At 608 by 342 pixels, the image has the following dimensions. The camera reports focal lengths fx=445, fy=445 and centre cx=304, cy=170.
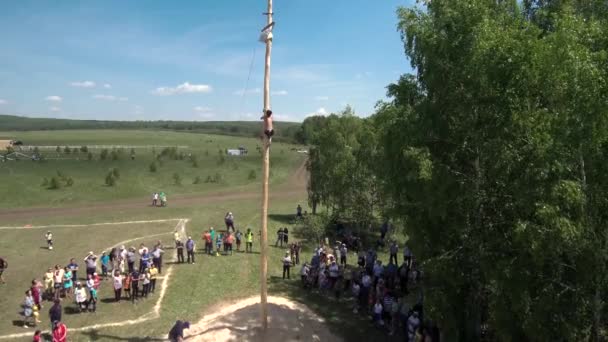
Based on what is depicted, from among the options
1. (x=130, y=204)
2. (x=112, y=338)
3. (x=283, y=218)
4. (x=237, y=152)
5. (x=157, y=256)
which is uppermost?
(x=237, y=152)

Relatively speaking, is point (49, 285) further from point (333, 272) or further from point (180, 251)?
point (333, 272)

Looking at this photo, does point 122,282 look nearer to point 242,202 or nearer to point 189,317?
point 189,317

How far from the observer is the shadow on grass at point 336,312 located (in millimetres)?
17781

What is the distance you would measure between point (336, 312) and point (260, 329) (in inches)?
217

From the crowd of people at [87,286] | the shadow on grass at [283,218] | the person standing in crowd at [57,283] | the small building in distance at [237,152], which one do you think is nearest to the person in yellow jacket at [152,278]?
the crowd of people at [87,286]

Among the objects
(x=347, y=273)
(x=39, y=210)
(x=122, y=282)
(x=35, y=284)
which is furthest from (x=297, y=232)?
(x=39, y=210)

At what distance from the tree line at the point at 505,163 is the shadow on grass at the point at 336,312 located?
3.85 m

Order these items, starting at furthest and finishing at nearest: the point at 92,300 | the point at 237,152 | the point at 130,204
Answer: the point at 237,152 < the point at 130,204 < the point at 92,300

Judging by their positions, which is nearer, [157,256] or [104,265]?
[104,265]

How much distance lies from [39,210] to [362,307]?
33.7 meters

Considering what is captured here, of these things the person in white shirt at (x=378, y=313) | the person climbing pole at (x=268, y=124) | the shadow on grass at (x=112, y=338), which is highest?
the person climbing pole at (x=268, y=124)

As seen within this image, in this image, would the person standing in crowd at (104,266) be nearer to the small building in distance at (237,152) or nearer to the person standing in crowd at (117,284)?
the person standing in crowd at (117,284)

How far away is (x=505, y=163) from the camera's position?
1189 cm

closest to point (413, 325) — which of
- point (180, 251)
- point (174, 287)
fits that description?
point (174, 287)
